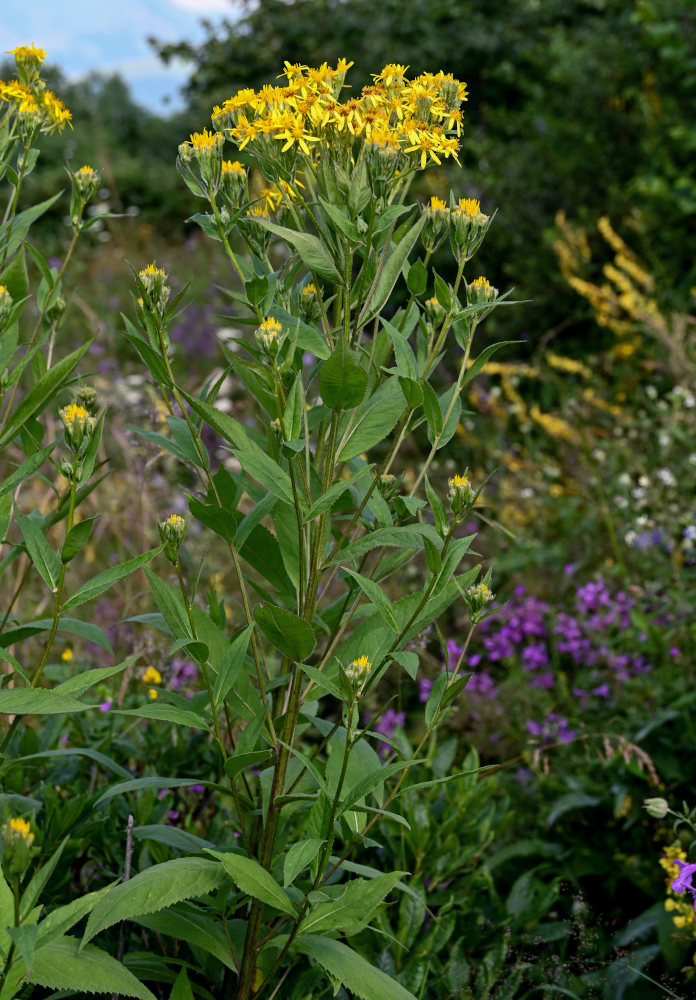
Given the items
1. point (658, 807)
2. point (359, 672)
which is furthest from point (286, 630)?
point (658, 807)

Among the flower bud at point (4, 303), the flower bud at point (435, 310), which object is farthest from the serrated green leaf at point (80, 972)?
the flower bud at point (435, 310)

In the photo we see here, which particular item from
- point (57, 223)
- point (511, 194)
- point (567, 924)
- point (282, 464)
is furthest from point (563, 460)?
point (57, 223)

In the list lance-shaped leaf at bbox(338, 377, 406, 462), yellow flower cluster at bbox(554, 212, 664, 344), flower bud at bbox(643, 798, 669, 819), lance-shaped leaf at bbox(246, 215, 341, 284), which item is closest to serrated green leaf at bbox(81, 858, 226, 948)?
lance-shaped leaf at bbox(338, 377, 406, 462)

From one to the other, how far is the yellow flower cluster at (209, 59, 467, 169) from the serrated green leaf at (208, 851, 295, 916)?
3.16 ft

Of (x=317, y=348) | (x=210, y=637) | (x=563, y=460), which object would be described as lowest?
(x=210, y=637)

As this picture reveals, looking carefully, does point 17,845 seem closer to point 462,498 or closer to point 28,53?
point 462,498

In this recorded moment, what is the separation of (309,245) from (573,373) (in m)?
4.51

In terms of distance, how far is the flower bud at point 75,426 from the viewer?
1.31 meters

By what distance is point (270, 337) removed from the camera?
1275 millimetres

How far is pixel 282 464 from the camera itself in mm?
1472

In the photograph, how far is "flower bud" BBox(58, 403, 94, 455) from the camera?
131 centimetres

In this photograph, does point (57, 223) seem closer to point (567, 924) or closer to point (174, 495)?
Result: point (174, 495)

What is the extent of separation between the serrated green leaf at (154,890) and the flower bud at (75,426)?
58 cm

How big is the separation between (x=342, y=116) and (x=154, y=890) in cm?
107
